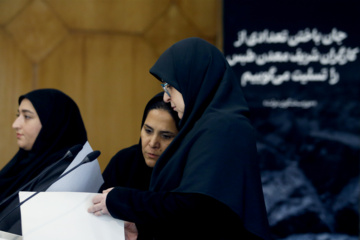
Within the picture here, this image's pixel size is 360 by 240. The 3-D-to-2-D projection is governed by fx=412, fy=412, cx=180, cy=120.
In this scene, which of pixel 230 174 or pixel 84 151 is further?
pixel 84 151

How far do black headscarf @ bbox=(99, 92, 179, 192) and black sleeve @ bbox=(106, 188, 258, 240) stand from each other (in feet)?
1.70

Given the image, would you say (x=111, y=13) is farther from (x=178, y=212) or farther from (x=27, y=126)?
(x=178, y=212)

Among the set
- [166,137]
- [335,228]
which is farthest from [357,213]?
[166,137]

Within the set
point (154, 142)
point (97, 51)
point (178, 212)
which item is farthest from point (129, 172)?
point (97, 51)

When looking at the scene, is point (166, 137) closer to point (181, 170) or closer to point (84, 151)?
point (84, 151)

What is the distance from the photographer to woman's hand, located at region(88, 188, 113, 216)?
3.64 ft

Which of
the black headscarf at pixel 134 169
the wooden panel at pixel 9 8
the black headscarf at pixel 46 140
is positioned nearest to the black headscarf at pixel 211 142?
the black headscarf at pixel 134 169

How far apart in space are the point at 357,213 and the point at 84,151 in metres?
2.15

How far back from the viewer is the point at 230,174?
3.48 ft

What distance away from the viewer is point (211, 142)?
106 centimetres

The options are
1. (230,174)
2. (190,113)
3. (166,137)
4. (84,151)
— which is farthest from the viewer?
(166,137)

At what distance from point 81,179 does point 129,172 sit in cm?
40

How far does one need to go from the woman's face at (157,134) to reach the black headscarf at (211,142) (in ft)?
1.27

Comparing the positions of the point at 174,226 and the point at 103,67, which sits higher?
the point at 103,67
